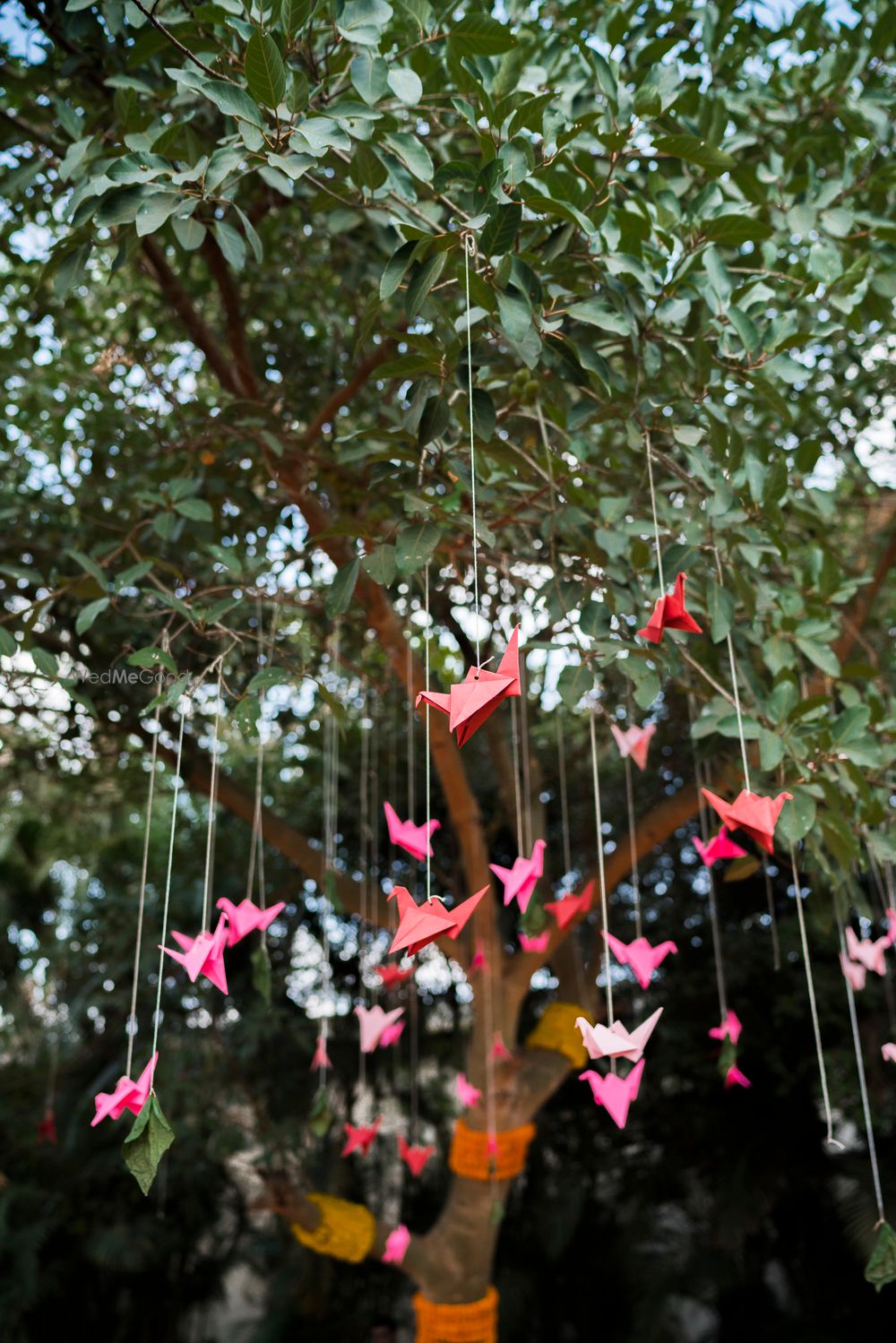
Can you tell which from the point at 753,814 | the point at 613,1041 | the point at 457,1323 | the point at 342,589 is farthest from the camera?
the point at 457,1323

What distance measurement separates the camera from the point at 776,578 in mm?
2656

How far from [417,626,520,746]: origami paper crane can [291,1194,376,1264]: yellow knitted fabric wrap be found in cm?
283

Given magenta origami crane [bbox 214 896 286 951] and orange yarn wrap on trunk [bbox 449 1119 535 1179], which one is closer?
magenta origami crane [bbox 214 896 286 951]

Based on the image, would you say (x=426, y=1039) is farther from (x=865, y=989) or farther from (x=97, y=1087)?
(x=865, y=989)

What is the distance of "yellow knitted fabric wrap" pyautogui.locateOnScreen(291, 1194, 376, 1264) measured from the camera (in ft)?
11.0

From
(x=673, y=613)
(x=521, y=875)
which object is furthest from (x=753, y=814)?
(x=521, y=875)

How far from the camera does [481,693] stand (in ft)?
3.53

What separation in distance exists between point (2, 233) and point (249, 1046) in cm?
319

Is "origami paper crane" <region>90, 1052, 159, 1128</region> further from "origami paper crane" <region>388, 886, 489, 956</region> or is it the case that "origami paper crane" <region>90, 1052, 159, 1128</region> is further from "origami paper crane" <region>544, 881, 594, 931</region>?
"origami paper crane" <region>544, 881, 594, 931</region>

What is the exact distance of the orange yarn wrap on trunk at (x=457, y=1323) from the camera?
307cm

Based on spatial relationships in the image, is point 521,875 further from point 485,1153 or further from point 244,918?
point 485,1153

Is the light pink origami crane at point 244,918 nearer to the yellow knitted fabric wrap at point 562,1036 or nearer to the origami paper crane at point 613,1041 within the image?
the origami paper crane at point 613,1041

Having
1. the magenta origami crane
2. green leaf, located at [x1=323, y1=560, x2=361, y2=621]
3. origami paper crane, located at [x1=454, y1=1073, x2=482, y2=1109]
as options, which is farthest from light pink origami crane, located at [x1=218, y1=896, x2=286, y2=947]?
origami paper crane, located at [x1=454, y1=1073, x2=482, y2=1109]

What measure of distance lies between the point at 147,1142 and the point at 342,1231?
8.33 ft
